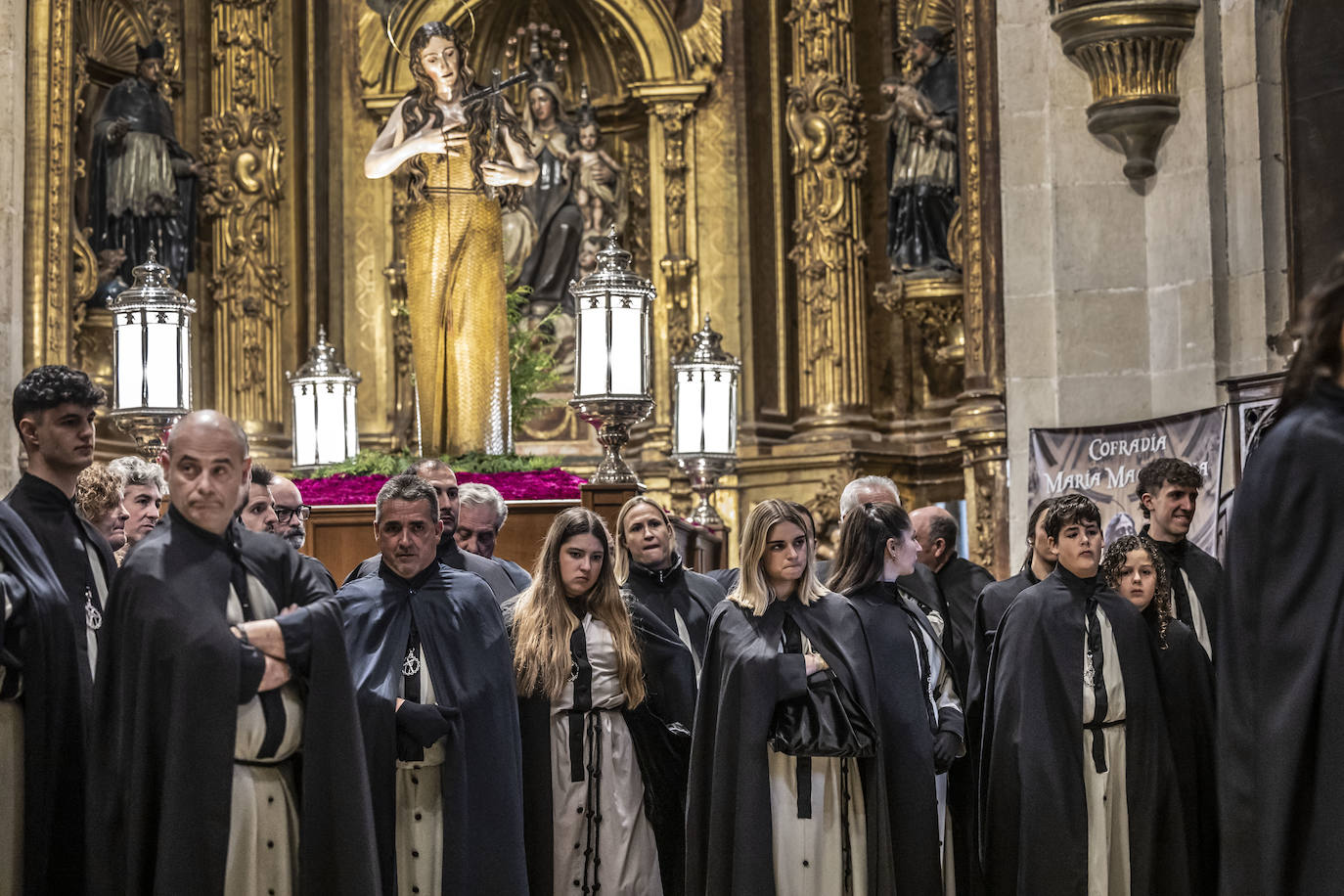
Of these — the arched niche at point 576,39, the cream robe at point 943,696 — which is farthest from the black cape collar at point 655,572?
the arched niche at point 576,39

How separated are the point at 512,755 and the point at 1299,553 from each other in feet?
10.2

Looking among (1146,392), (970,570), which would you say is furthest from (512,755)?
(1146,392)

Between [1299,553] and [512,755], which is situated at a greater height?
[1299,553]

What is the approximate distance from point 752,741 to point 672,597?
1.27 m

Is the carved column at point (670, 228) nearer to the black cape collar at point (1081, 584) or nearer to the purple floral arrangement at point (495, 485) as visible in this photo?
the purple floral arrangement at point (495, 485)

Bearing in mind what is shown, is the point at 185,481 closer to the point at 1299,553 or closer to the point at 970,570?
the point at 1299,553

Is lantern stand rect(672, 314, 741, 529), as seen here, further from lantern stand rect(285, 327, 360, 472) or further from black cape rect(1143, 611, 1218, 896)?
black cape rect(1143, 611, 1218, 896)

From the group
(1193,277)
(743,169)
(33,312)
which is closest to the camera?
(1193,277)

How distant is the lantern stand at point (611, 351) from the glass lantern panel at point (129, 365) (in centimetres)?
224

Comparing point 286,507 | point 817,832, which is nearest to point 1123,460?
point 817,832

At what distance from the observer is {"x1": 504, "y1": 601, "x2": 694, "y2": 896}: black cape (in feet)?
20.4

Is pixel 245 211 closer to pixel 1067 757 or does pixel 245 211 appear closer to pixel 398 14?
pixel 398 14

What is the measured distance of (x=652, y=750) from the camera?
6293 mm

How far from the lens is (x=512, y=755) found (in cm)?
568
